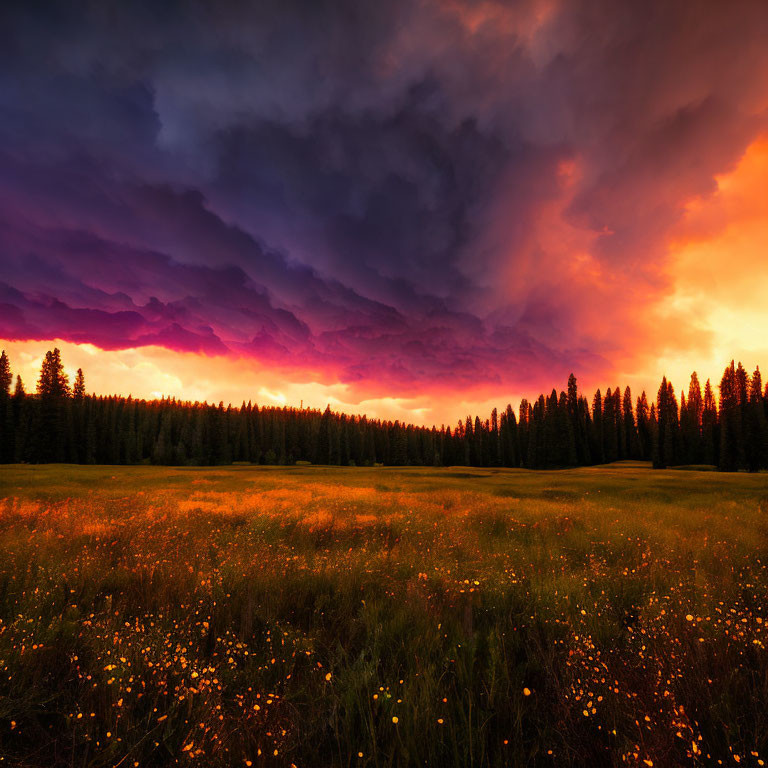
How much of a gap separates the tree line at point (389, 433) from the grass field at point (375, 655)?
8619cm

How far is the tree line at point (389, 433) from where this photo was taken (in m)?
70.8

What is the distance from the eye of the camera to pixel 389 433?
142375 mm

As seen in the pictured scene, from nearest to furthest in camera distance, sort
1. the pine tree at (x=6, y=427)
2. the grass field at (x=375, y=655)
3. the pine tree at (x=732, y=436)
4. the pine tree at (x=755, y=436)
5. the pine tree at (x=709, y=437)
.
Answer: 1. the grass field at (x=375, y=655)
2. the pine tree at (x=755, y=436)
3. the pine tree at (x=732, y=436)
4. the pine tree at (x=6, y=427)
5. the pine tree at (x=709, y=437)

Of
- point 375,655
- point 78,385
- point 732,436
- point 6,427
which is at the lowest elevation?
point 375,655

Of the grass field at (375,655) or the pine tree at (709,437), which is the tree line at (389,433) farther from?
the grass field at (375,655)

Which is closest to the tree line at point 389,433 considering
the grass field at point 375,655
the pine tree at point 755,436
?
the pine tree at point 755,436

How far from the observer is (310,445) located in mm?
129250

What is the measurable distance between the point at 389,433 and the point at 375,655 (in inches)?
5463

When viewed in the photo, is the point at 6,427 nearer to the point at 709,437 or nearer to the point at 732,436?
the point at 732,436

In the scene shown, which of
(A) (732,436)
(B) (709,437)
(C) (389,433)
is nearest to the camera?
(A) (732,436)

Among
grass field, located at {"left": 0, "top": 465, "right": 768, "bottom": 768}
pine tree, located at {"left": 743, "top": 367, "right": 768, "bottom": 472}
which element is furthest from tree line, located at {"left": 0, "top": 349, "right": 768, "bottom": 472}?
grass field, located at {"left": 0, "top": 465, "right": 768, "bottom": 768}

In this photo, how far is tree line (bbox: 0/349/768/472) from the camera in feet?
232

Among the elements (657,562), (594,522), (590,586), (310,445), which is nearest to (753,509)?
(594,522)

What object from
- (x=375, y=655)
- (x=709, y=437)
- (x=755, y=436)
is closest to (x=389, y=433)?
(x=709, y=437)
